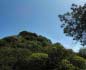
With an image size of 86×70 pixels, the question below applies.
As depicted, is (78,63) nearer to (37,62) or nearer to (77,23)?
(37,62)

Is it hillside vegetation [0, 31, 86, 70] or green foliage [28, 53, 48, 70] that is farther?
green foliage [28, 53, 48, 70]

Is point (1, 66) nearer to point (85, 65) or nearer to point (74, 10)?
point (85, 65)

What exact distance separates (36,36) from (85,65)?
34.9 m

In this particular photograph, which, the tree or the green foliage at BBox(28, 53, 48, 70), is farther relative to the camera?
the green foliage at BBox(28, 53, 48, 70)

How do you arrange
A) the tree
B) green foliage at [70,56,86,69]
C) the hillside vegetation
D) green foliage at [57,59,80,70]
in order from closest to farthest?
1. the tree
2. green foliage at [57,59,80,70]
3. the hillside vegetation
4. green foliage at [70,56,86,69]

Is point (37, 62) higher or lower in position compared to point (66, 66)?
higher

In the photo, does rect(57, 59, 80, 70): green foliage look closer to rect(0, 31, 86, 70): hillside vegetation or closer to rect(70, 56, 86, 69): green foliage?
rect(0, 31, 86, 70): hillside vegetation

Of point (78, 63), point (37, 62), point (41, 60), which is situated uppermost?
point (41, 60)

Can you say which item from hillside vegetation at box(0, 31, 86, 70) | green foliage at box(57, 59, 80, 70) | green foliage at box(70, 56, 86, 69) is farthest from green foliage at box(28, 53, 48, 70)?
green foliage at box(70, 56, 86, 69)

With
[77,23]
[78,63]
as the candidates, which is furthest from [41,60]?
[77,23]

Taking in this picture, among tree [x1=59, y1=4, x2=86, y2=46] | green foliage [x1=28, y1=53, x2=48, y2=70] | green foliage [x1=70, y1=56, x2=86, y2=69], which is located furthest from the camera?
green foliage [x1=70, y1=56, x2=86, y2=69]

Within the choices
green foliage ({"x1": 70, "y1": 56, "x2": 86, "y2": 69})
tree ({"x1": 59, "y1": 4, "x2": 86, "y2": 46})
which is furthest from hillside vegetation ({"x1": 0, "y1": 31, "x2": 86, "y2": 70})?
tree ({"x1": 59, "y1": 4, "x2": 86, "y2": 46})

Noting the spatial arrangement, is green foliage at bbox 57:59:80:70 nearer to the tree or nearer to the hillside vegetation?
the hillside vegetation

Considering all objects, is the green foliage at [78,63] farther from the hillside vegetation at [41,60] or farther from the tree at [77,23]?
the tree at [77,23]
